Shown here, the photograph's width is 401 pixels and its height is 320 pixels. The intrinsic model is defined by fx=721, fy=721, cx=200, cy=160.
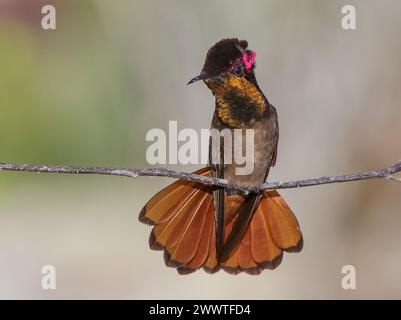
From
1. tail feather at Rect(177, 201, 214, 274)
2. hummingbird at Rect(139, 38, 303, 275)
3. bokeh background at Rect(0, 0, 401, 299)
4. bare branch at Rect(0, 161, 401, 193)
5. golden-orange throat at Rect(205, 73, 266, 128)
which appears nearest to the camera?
bare branch at Rect(0, 161, 401, 193)

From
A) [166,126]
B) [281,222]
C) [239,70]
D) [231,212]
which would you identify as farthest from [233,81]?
[166,126]

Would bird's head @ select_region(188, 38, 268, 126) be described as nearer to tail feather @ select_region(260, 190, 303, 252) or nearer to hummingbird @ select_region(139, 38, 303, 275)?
hummingbird @ select_region(139, 38, 303, 275)

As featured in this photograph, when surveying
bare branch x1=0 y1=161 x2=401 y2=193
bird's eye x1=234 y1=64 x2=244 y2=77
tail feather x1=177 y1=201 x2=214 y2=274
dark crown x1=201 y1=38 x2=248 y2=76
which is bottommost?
tail feather x1=177 y1=201 x2=214 y2=274

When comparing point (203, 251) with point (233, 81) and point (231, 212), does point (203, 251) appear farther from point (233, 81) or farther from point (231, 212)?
point (233, 81)

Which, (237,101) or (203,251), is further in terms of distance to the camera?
(203,251)

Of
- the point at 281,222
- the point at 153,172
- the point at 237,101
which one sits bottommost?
the point at 281,222

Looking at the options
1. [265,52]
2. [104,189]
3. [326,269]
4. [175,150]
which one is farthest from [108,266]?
[265,52]

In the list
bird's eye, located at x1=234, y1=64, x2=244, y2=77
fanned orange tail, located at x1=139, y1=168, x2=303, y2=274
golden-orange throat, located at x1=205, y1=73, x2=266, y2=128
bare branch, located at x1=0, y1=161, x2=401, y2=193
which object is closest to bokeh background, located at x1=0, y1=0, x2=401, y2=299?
fanned orange tail, located at x1=139, y1=168, x2=303, y2=274

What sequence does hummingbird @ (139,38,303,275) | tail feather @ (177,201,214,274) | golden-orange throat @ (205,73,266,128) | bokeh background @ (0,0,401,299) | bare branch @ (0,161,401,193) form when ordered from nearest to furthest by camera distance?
bare branch @ (0,161,401,193) < golden-orange throat @ (205,73,266,128) < hummingbird @ (139,38,303,275) < tail feather @ (177,201,214,274) < bokeh background @ (0,0,401,299)
